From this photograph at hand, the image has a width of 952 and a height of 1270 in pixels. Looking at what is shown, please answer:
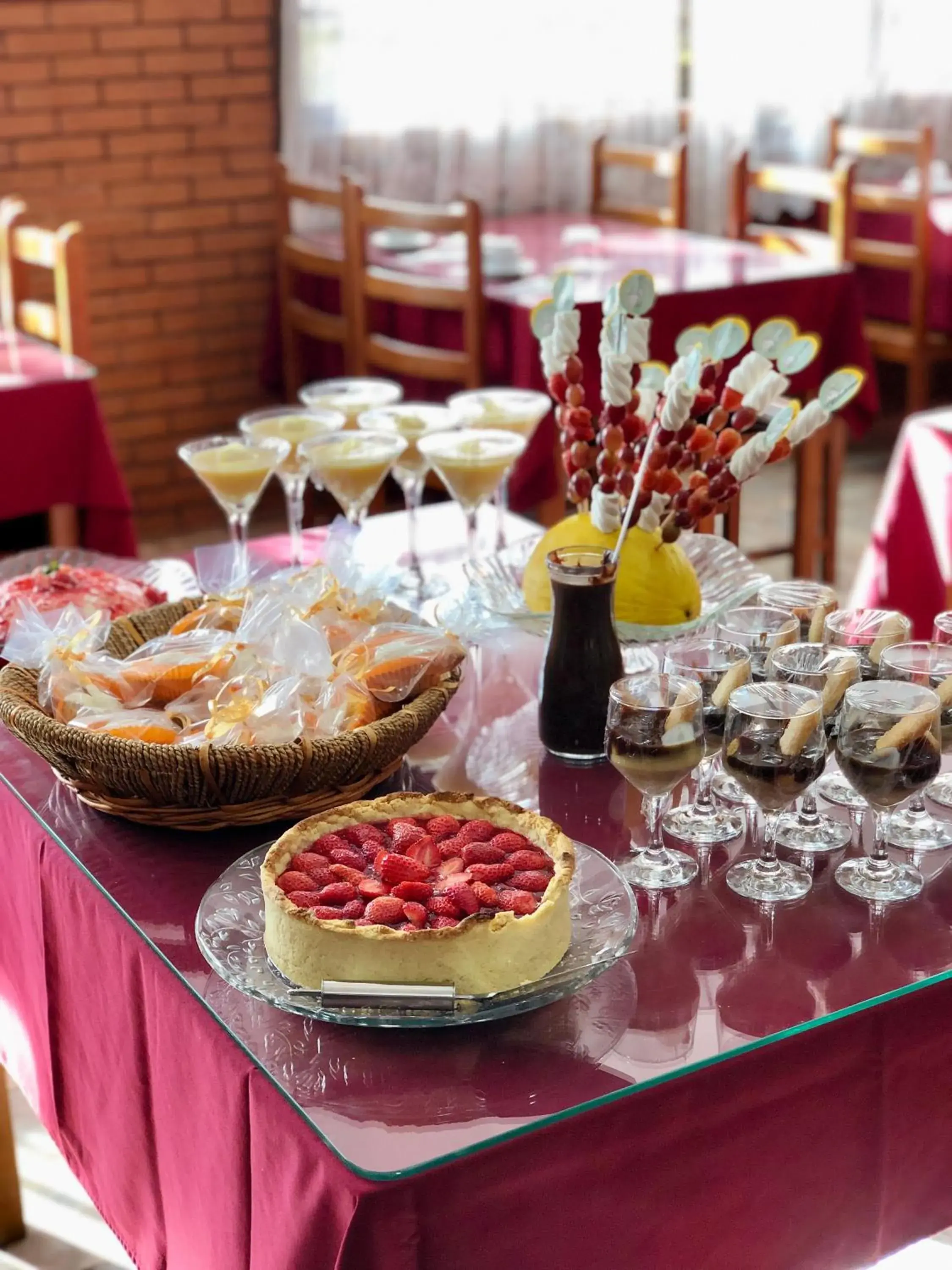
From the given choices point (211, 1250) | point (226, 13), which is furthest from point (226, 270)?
point (211, 1250)

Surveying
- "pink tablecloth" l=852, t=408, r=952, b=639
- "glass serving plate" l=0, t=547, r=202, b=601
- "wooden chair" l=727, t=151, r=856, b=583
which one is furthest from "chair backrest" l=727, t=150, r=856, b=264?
"glass serving plate" l=0, t=547, r=202, b=601

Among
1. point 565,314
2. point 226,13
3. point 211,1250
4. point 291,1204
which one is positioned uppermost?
point 226,13

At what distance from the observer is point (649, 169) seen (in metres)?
4.59

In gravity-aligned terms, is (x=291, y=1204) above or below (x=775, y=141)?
below

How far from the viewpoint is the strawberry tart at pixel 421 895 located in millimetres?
984

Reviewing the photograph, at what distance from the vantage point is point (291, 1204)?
940 mm

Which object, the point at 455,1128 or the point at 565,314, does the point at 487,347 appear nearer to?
the point at 565,314

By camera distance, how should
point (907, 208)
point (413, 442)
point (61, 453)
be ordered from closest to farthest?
point (413, 442) → point (61, 453) → point (907, 208)

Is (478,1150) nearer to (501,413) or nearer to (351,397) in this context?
(501,413)

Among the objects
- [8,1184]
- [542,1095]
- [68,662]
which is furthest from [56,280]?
[542,1095]

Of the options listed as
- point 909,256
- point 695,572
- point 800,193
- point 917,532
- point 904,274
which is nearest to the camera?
point 695,572

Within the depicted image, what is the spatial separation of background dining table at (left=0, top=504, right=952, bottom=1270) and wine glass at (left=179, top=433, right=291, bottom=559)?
605mm

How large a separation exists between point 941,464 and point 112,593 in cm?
145

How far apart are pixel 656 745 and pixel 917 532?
5.31ft
